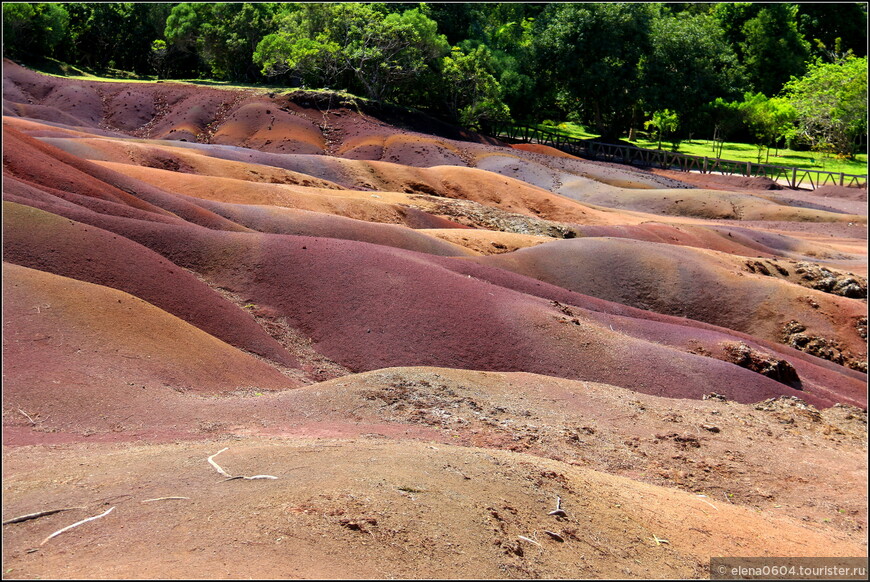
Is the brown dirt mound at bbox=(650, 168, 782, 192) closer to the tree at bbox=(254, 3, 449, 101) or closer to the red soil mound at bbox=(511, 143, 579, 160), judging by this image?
the red soil mound at bbox=(511, 143, 579, 160)

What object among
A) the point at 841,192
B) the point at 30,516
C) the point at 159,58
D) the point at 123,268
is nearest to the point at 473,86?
the point at 841,192

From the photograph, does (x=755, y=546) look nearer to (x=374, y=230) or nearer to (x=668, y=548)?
(x=668, y=548)

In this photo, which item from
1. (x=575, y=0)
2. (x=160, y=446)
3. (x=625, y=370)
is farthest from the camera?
(x=575, y=0)

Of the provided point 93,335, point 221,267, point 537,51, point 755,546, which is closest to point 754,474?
point 755,546

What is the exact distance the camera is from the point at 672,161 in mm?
56250

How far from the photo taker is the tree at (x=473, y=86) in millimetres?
54750

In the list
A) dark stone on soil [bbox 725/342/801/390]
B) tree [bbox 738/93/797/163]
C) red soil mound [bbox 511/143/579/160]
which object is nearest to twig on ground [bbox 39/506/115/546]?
dark stone on soil [bbox 725/342/801/390]

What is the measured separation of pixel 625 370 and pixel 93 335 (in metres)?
9.72

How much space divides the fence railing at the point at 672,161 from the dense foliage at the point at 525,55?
88.1 inches

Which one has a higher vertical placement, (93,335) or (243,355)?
(93,335)

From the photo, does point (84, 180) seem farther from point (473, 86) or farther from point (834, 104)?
point (834, 104)

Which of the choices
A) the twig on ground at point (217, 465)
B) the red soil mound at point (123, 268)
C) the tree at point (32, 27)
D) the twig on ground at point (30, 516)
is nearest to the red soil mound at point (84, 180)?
the red soil mound at point (123, 268)

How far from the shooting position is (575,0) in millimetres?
59406

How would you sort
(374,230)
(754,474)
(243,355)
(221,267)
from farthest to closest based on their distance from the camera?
(374,230), (221,267), (243,355), (754,474)
